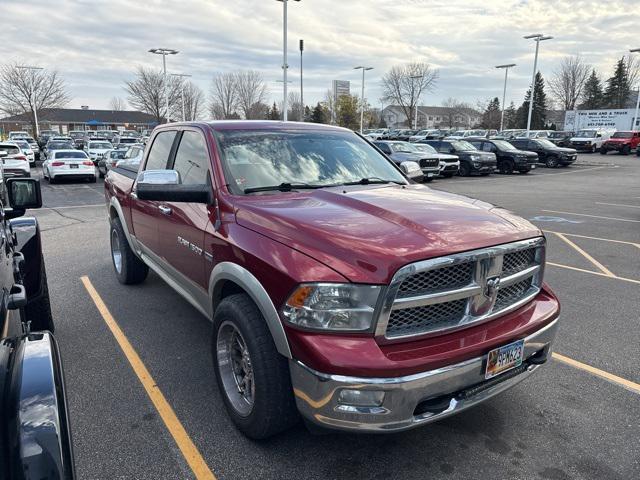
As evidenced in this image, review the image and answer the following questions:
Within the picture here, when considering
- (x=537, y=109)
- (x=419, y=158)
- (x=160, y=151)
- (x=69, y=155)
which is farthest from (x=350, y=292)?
(x=537, y=109)

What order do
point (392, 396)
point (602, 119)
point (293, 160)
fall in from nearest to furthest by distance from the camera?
point (392, 396)
point (293, 160)
point (602, 119)

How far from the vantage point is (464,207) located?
306cm

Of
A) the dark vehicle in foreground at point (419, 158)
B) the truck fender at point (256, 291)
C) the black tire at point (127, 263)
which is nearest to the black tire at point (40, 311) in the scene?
the black tire at point (127, 263)

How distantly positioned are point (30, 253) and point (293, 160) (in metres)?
2.27

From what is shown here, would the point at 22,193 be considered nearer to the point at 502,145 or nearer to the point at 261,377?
the point at 261,377

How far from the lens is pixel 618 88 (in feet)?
237

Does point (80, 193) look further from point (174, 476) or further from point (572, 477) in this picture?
point (572, 477)

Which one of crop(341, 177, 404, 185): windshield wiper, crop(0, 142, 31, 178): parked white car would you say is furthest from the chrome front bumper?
crop(0, 142, 31, 178): parked white car

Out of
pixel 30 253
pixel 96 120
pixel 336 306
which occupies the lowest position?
pixel 30 253

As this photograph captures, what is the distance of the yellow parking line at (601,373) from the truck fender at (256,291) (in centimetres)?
276

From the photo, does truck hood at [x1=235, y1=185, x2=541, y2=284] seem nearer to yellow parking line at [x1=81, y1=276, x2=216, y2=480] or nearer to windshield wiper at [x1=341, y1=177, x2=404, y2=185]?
windshield wiper at [x1=341, y1=177, x2=404, y2=185]

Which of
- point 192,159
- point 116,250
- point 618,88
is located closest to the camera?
point 192,159

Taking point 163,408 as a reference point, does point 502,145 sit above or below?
above

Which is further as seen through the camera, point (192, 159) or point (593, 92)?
point (593, 92)
